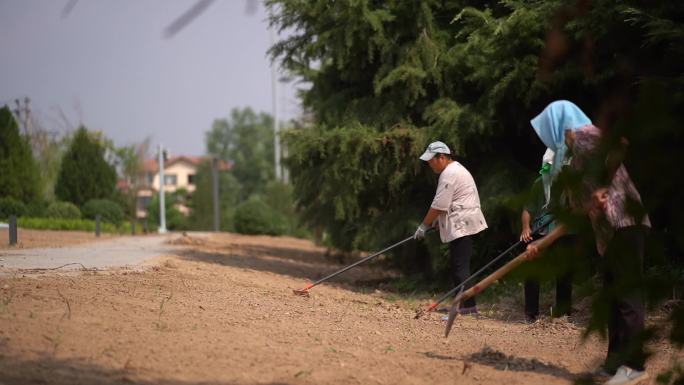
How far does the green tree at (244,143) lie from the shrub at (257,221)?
5843 centimetres

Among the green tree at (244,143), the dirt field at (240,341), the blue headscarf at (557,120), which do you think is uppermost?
the green tree at (244,143)

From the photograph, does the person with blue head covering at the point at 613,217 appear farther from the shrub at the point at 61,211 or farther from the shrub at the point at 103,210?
the shrub at the point at 103,210

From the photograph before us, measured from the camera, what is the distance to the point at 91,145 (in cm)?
2884

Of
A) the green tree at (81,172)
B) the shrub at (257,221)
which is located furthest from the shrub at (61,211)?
the shrub at (257,221)

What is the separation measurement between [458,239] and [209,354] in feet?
12.6

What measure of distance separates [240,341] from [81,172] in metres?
25.6

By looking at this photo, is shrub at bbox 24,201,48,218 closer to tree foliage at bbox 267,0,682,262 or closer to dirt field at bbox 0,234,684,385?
tree foliage at bbox 267,0,682,262

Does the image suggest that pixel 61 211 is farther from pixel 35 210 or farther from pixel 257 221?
pixel 257 221

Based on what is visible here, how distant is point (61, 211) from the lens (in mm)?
24203

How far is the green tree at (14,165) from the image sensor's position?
22797 millimetres

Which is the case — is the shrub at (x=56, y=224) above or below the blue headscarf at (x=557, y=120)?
below

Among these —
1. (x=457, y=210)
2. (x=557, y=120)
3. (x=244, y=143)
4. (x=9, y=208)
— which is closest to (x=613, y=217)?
(x=557, y=120)

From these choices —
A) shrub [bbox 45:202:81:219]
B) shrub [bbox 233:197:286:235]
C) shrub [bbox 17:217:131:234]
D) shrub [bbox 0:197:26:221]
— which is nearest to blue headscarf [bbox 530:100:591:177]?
shrub [bbox 17:217:131:234]

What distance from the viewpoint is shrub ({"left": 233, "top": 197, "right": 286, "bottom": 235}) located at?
26984 millimetres
